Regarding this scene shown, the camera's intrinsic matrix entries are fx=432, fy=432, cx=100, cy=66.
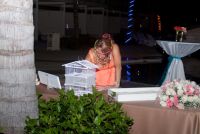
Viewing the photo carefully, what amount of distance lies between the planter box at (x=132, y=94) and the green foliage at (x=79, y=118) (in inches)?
27.7

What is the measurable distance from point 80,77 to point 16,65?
4.79 feet

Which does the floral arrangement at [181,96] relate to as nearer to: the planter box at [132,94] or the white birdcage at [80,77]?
the planter box at [132,94]

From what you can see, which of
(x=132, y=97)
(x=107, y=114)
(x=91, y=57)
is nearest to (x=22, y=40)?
(x=107, y=114)

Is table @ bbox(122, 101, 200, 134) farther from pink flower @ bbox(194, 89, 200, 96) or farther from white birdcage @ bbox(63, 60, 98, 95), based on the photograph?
white birdcage @ bbox(63, 60, 98, 95)

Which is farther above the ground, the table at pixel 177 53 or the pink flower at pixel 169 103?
the table at pixel 177 53

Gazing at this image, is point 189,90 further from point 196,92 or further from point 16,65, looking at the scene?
point 16,65

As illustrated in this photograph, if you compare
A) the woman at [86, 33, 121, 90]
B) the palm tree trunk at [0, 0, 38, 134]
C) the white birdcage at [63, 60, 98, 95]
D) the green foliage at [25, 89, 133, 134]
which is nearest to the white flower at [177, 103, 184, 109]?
the green foliage at [25, 89, 133, 134]

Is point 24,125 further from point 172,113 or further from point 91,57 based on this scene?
point 91,57

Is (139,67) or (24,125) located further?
(139,67)

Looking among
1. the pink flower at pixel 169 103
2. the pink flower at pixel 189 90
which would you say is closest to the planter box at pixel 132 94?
the pink flower at pixel 169 103

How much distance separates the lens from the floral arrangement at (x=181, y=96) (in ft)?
14.9

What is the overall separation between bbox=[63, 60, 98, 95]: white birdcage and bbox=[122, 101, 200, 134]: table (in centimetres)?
53

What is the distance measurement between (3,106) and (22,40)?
57 cm

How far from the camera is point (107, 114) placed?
3711mm
